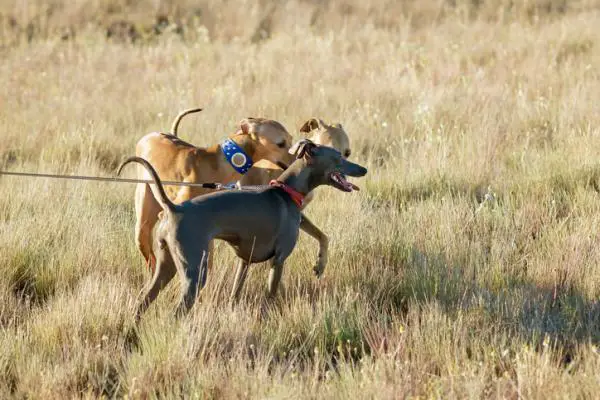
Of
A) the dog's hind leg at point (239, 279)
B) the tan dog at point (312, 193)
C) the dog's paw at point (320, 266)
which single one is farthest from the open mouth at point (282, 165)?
the dog's hind leg at point (239, 279)

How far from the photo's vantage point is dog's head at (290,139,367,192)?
5617 millimetres

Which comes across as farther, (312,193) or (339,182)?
(312,193)

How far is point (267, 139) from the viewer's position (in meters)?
6.37

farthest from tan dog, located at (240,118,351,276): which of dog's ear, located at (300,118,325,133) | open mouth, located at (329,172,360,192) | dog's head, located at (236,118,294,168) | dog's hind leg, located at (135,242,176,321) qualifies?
dog's hind leg, located at (135,242,176,321)

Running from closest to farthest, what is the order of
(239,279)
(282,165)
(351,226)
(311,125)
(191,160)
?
(239,279)
(191,160)
(282,165)
(351,226)
(311,125)

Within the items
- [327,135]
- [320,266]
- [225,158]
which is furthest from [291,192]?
[327,135]

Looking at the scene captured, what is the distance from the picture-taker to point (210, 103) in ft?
36.3

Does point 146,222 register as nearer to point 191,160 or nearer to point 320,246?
point 191,160

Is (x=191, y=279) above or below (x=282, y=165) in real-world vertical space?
below

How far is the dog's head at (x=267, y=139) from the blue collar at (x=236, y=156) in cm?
18

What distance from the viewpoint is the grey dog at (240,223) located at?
4.91m

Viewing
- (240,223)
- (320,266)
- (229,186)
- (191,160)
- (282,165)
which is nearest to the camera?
(240,223)

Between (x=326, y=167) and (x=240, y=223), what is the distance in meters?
0.79

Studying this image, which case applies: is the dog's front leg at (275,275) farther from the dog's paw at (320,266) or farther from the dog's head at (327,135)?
the dog's head at (327,135)
